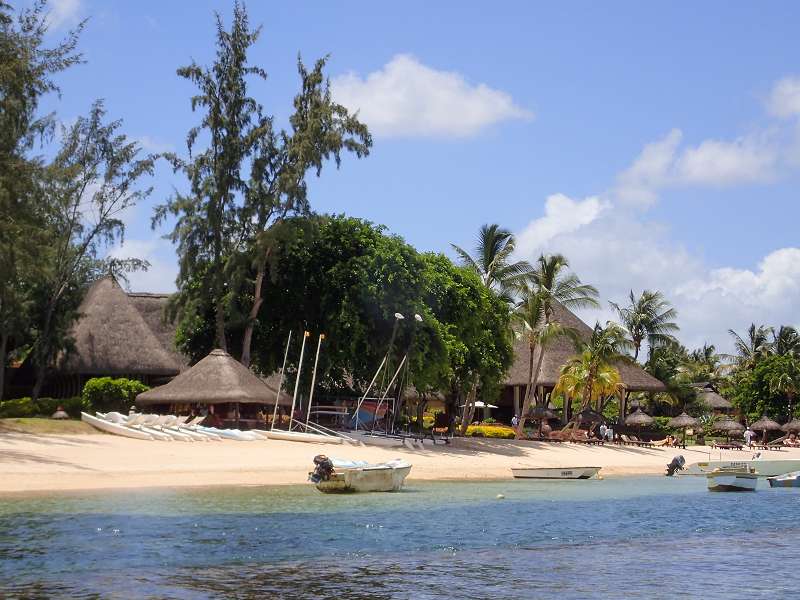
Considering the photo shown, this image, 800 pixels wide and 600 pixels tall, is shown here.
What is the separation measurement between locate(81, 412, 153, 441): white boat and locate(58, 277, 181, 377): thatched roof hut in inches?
395

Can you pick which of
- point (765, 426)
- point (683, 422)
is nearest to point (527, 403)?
point (683, 422)

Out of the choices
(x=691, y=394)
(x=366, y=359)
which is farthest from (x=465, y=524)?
(x=691, y=394)

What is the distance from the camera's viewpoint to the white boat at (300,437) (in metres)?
34.4

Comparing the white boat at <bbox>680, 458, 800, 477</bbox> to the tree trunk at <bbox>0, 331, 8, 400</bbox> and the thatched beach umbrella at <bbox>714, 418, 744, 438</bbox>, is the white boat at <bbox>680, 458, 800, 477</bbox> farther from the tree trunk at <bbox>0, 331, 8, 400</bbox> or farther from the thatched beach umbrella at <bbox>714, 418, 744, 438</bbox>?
the tree trunk at <bbox>0, 331, 8, 400</bbox>

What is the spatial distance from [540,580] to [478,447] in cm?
2592

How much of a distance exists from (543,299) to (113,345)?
1992cm

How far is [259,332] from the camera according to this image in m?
43.8

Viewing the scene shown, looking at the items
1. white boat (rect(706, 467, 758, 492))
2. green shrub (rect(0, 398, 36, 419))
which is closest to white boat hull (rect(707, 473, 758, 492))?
white boat (rect(706, 467, 758, 492))

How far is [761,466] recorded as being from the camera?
50812 millimetres

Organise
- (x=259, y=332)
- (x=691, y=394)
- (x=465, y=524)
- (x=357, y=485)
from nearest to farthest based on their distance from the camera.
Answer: (x=465, y=524), (x=357, y=485), (x=259, y=332), (x=691, y=394)

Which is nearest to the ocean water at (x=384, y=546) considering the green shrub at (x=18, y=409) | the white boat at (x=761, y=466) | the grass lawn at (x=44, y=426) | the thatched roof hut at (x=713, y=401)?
the grass lawn at (x=44, y=426)

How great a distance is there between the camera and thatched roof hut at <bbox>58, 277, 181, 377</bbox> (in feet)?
141

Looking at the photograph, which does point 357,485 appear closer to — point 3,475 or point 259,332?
point 3,475

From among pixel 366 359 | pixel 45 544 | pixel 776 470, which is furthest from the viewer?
pixel 776 470
